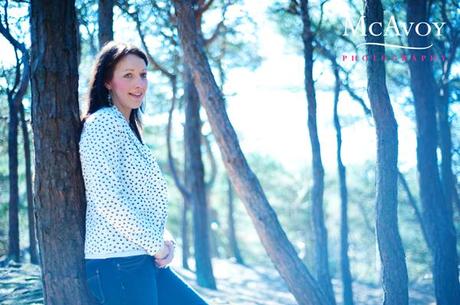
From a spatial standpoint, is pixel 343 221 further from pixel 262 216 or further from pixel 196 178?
pixel 262 216

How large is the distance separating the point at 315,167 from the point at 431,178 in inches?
114

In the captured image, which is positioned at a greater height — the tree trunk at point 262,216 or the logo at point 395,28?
the logo at point 395,28

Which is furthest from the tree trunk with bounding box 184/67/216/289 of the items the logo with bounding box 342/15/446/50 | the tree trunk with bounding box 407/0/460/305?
the tree trunk with bounding box 407/0/460/305

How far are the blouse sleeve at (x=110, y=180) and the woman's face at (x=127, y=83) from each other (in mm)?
238

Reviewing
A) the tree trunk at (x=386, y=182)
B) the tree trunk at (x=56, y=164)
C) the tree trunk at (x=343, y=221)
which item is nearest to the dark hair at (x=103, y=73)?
the tree trunk at (x=56, y=164)

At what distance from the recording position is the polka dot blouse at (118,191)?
2.30 meters

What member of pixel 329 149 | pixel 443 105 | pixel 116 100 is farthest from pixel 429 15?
pixel 116 100

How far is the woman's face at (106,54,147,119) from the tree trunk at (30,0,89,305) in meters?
0.24

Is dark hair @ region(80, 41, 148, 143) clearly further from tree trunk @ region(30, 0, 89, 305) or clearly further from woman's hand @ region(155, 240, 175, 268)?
woman's hand @ region(155, 240, 175, 268)

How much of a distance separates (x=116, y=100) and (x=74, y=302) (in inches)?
39.9

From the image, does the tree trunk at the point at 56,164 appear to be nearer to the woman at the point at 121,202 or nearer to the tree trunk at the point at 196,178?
the woman at the point at 121,202

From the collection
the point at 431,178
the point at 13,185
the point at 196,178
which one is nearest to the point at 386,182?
the point at 431,178

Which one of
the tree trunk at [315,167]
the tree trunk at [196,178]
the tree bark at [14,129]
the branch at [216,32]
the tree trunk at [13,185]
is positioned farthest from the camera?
the tree trunk at [196,178]

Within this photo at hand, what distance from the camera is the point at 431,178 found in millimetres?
7980
